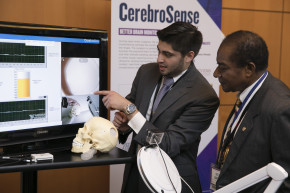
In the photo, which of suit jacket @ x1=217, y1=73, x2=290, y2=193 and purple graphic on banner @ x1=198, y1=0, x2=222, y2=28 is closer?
suit jacket @ x1=217, y1=73, x2=290, y2=193

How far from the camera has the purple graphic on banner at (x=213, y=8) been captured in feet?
11.7

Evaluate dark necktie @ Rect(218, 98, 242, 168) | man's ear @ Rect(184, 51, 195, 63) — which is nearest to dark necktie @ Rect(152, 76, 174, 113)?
man's ear @ Rect(184, 51, 195, 63)

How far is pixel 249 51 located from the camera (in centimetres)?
171

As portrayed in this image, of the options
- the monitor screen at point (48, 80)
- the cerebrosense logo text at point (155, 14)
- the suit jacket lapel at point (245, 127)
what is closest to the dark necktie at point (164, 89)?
the monitor screen at point (48, 80)

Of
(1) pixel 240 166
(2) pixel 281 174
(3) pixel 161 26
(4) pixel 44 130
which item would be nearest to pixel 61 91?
(4) pixel 44 130

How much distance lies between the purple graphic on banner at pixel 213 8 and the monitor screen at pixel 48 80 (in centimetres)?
193

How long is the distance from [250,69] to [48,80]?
917 millimetres

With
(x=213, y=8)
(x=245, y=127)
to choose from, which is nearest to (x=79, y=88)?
(x=245, y=127)

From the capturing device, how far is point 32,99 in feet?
5.55

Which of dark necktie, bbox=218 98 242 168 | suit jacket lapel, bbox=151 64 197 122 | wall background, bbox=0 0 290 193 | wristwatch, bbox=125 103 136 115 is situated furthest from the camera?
wall background, bbox=0 0 290 193

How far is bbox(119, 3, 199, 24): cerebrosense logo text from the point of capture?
10.7 feet

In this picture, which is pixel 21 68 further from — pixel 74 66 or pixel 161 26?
pixel 161 26

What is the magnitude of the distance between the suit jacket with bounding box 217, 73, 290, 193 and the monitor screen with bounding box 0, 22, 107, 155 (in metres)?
0.68

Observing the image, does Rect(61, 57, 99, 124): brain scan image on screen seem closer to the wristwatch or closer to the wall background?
the wristwatch
